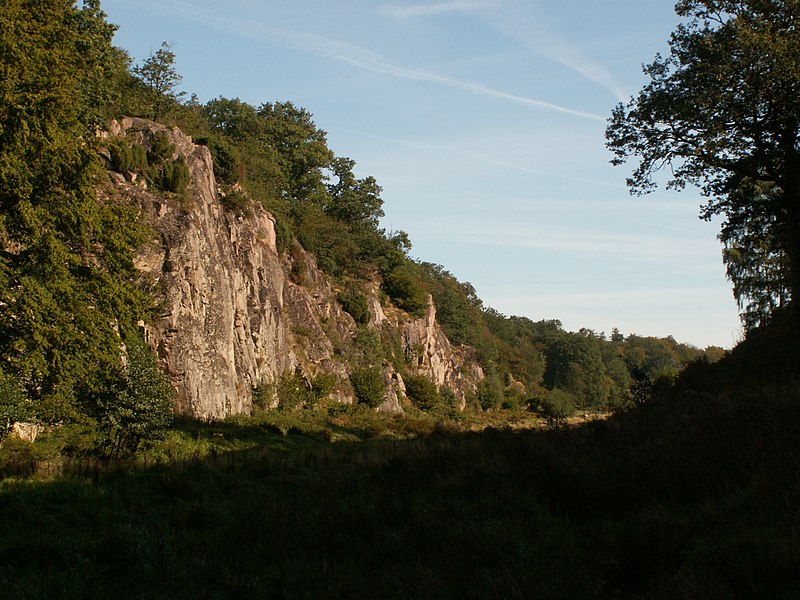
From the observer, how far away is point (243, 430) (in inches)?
932

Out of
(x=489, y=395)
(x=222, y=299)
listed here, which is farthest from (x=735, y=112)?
(x=489, y=395)

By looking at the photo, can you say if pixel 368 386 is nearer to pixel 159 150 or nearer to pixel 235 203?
pixel 235 203

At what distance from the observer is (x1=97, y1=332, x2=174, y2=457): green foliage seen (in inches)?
605

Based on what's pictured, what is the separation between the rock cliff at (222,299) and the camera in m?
24.5

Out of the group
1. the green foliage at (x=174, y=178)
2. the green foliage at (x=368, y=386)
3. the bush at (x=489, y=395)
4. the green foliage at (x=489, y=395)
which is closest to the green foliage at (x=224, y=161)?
the green foliage at (x=174, y=178)

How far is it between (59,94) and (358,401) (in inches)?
1153

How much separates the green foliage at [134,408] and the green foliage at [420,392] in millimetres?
36039

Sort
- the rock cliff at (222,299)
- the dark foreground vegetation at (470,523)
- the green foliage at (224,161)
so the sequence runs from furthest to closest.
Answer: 1. the green foliage at (224,161)
2. the rock cliff at (222,299)
3. the dark foreground vegetation at (470,523)

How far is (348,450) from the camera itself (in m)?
17.6

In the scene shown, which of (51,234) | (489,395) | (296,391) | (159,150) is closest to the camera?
(51,234)

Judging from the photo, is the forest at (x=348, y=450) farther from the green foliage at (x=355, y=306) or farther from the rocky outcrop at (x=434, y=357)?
the rocky outcrop at (x=434, y=357)

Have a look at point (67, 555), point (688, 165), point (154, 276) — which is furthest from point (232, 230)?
point (67, 555)

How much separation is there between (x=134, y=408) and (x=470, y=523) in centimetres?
1203

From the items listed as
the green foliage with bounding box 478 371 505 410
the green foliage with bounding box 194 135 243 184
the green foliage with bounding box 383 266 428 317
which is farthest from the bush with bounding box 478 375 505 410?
the green foliage with bounding box 194 135 243 184
